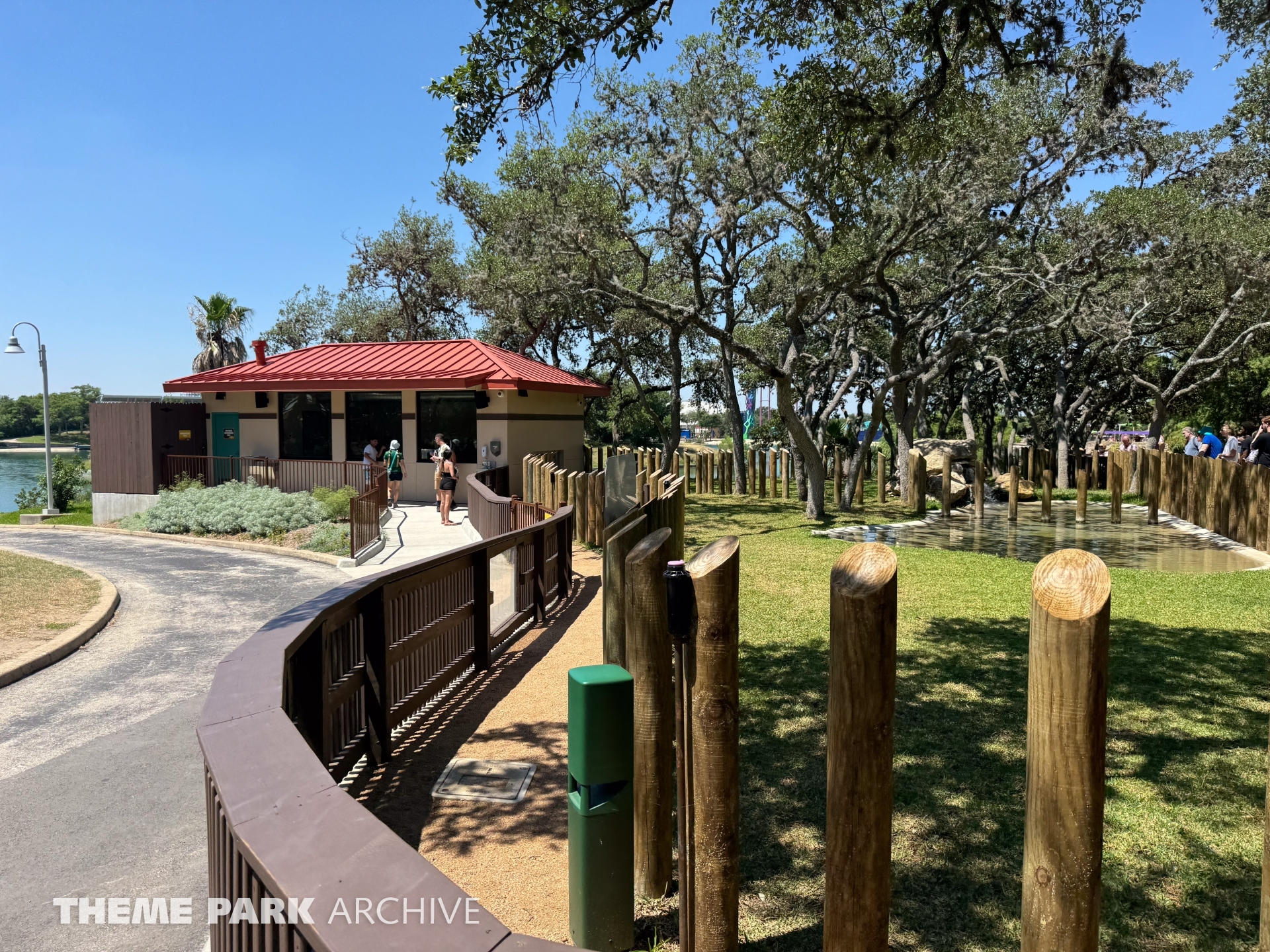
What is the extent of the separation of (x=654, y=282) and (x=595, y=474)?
13755 millimetres

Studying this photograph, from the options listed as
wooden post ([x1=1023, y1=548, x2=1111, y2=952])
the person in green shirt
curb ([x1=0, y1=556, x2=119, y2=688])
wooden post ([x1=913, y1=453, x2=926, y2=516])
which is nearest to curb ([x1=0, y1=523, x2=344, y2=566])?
curb ([x1=0, y1=556, x2=119, y2=688])

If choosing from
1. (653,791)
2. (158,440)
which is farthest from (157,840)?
(158,440)

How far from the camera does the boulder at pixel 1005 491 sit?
2445 centimetres

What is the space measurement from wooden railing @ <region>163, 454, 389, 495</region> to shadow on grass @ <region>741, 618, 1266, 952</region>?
49.2 ft

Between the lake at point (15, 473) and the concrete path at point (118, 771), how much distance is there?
22.6 meters

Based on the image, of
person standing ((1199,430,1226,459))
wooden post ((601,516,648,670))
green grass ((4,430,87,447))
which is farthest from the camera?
green grass ((4,430,87,447))

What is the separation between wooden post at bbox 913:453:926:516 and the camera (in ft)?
67.7

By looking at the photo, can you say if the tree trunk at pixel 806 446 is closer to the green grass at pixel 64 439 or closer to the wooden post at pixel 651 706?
the wooden post at pixel 651 706

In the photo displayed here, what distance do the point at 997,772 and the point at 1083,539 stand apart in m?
12.2

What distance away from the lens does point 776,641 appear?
789 cm

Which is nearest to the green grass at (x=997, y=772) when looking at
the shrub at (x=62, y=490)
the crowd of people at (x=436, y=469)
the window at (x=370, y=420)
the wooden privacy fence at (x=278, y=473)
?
the crowd of people at (x=436, y=469)

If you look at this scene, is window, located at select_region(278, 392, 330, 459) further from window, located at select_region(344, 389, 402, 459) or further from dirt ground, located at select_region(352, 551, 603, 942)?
dirt ground, located at select_region(352, 551, 603, 942)

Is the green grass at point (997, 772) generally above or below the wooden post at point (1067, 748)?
below

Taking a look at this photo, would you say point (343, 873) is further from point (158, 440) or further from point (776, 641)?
point (158, 440)
